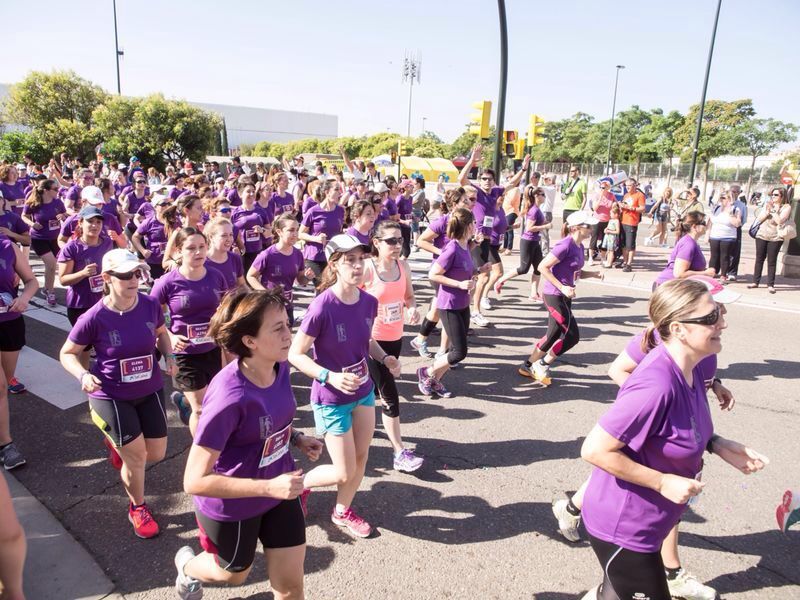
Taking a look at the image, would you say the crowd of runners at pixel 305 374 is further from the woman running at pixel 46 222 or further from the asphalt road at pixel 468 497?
the woman running at pixel 46 222

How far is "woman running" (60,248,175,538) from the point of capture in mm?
3418

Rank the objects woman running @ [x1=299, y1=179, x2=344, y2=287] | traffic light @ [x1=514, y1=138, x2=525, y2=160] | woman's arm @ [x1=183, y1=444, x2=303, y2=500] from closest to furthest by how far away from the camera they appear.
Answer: woman's arm @ [x1=183, y1=444, x2=303, y2=500] < woman running @ [x1=299, y1=179, x2=344, y2=287] < traffic light @ [x1=514, y1=138, x2=525, y2=160]

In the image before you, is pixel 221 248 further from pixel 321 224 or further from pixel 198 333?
pixel 321 224

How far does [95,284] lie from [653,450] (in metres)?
5.06

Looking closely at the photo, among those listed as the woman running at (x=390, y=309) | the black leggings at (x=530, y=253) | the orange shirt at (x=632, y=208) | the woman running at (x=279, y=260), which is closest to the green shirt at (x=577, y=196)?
the orange shirt at (x=632, y=208)

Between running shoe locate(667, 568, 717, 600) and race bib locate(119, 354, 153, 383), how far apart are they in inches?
134

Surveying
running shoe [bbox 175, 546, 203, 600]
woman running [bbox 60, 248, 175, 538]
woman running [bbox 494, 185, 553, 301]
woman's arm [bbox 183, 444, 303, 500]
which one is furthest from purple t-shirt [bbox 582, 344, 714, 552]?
woman running [bbox 494, 185, 553, 301]

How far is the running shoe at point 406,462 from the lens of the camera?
435cm

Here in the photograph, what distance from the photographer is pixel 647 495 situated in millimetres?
2225

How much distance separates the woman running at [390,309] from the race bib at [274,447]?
1.61 m

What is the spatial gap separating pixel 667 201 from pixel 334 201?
12797 millimetres

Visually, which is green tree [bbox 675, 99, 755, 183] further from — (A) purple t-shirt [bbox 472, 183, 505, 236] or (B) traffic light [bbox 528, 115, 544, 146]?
(A) purple t-shirt [bbox 472, 183, 505, 236]

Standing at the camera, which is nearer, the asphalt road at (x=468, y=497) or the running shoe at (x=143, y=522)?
the asphalt road at (x=468, y=497)

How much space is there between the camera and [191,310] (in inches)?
168
